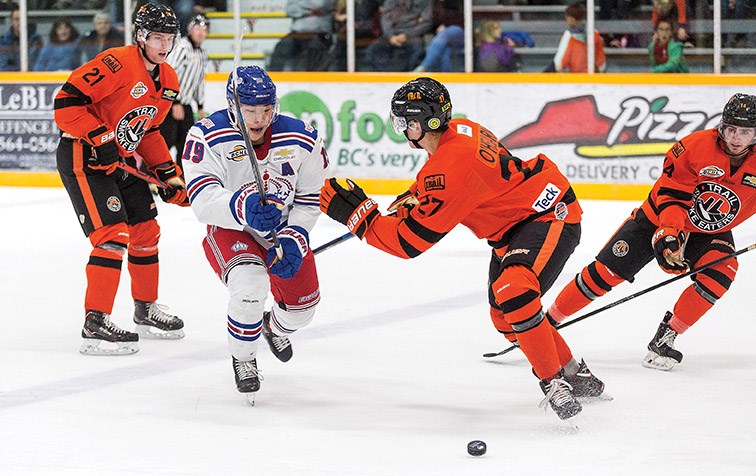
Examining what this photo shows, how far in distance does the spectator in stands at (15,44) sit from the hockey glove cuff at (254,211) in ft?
22.2

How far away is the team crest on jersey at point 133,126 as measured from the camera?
4484mm

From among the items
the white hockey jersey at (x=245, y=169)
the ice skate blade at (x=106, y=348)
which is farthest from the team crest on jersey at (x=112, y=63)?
the ice skate blade at (x=106, y=348)

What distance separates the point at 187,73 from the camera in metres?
8.27

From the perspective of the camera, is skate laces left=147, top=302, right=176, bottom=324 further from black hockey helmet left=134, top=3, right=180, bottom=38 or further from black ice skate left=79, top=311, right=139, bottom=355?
black hockey helmet left=134, top=3, right=180, bottom=38

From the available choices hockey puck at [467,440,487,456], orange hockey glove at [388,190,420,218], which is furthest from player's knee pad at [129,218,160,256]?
hockey puck at [467,440,487,456]

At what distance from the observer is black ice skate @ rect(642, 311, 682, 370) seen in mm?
4078

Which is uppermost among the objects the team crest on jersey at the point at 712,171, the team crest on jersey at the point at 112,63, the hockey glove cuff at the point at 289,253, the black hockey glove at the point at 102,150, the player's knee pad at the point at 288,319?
the team crest on jersey at the point at 112,63

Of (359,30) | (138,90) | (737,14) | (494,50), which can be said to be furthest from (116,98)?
(737,14)

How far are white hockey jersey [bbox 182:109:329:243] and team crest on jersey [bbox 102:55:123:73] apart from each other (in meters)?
0.84

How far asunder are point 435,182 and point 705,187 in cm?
122

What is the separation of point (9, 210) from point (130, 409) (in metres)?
4.92

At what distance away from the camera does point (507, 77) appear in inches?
334

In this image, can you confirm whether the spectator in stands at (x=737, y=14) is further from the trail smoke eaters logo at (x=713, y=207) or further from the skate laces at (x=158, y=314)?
the skate laces at (x=158, y=314)

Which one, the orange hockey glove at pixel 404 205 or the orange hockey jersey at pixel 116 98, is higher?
the orange hockey jersey at pixel 116 98
